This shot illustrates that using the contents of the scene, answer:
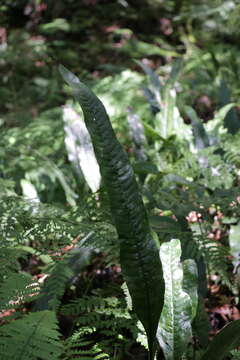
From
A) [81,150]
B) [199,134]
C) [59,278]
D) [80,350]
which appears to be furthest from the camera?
[199,134]

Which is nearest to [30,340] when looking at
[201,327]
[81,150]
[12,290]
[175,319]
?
[12,290]

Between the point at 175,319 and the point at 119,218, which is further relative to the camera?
the point at 175,319

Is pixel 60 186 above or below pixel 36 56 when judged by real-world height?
below

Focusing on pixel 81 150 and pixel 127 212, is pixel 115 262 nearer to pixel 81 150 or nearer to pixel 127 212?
pixel 127 212

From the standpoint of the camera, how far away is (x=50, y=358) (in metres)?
0.70

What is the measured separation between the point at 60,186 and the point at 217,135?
877 millimetres

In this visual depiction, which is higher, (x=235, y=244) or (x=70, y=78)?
(x=70, y=78)

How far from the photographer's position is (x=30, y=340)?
72 cm

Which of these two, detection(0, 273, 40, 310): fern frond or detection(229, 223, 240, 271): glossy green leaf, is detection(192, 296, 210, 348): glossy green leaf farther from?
detection(0, 273, 40, 310): fern frond

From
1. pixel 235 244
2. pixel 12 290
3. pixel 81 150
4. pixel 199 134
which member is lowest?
pixel 12 290

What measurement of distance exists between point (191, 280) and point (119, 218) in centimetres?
35

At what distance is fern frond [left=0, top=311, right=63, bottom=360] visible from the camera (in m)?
0.70

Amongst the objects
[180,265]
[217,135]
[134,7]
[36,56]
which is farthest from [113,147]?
[134,7]

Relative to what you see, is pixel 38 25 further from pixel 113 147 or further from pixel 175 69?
pixel 113 147
